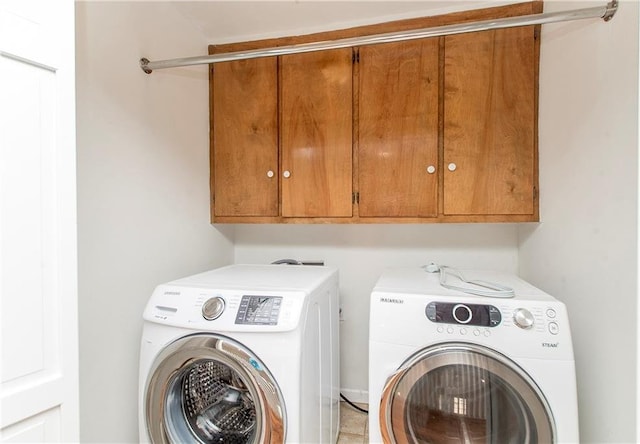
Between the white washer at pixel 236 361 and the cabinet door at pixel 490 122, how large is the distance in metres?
0.93

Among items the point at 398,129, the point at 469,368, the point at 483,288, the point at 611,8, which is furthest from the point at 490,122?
the point at 469,368

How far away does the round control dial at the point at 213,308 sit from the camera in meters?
1.14

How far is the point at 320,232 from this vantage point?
6.80 feet

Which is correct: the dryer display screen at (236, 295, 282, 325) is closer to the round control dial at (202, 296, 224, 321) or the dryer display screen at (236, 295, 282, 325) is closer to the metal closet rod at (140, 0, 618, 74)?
the round control dial at (202, 296, 224, 321)

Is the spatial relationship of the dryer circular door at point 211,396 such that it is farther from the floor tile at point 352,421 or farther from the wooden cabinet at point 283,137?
the wooden cabinet at point 283,137

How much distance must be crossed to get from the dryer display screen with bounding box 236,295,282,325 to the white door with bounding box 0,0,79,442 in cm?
48

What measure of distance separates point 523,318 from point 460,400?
37cm

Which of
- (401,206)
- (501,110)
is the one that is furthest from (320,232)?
(501,110)

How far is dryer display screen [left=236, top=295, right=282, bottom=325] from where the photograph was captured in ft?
3.58

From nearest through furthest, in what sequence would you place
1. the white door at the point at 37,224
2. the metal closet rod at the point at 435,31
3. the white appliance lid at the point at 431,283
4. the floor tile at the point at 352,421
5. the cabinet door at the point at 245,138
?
the white door at the point at 37,224
the metal closet rod at the point at 435,31
the white appliance lid at the point at 431,283
the floor tile at the point at 352,421
the cabinet door at the point at 245,138

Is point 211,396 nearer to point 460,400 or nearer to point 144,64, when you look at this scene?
point 460,400

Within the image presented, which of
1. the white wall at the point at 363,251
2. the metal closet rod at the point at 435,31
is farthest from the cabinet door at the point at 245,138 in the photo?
the metal closet rod at the point at 435,31

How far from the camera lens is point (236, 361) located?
109 cm

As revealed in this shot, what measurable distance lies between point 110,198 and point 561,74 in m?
1.98
